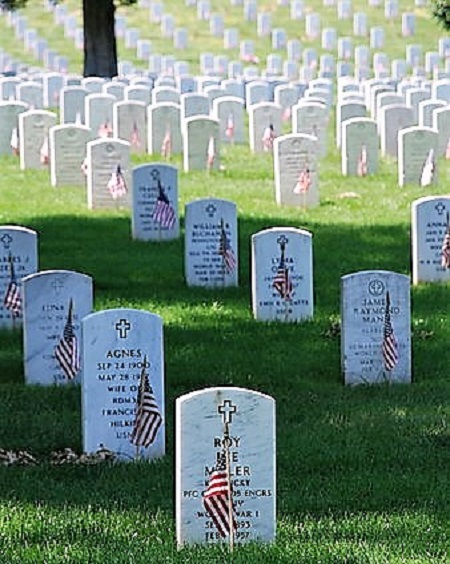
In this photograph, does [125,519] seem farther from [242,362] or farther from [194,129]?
[194,129]

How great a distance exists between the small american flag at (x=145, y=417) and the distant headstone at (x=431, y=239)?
529 cm

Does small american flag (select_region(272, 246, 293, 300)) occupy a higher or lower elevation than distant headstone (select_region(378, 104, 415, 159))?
lower

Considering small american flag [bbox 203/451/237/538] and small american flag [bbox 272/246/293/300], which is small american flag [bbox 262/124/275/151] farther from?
small american flag [bbox 203/451/237/538]

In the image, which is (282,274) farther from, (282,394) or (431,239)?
(282,394)

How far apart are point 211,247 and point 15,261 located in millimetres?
2162

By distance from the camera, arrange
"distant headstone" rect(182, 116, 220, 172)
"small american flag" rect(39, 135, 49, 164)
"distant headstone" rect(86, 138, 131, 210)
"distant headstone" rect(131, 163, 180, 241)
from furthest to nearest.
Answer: "small american flag" rect(39, 135, 49, 164) < "distant headstone" rect(182, 116, 220, 172) < "distant headstone" rect(86, 138, 131, 210) < "distant headstone" rect(131, 163, 180, 241)

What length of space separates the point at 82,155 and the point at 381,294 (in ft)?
31.2

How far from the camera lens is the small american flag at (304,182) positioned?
1844cm

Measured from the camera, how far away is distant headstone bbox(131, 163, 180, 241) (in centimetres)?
1634

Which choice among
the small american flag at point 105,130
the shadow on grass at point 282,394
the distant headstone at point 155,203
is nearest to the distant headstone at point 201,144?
the small american flag at point 105,130

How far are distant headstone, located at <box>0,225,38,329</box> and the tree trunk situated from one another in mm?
20750

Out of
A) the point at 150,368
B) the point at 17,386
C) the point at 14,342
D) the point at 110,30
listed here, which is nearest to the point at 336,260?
the point at 14,342

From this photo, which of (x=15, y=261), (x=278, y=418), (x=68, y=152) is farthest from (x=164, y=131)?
(x=278, y=418)

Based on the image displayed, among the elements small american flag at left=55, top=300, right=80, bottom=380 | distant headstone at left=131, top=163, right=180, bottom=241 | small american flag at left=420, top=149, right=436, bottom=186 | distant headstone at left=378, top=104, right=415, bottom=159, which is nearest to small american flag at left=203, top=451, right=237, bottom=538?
small american flag at left=55, top=300, right=80, bottom=380
